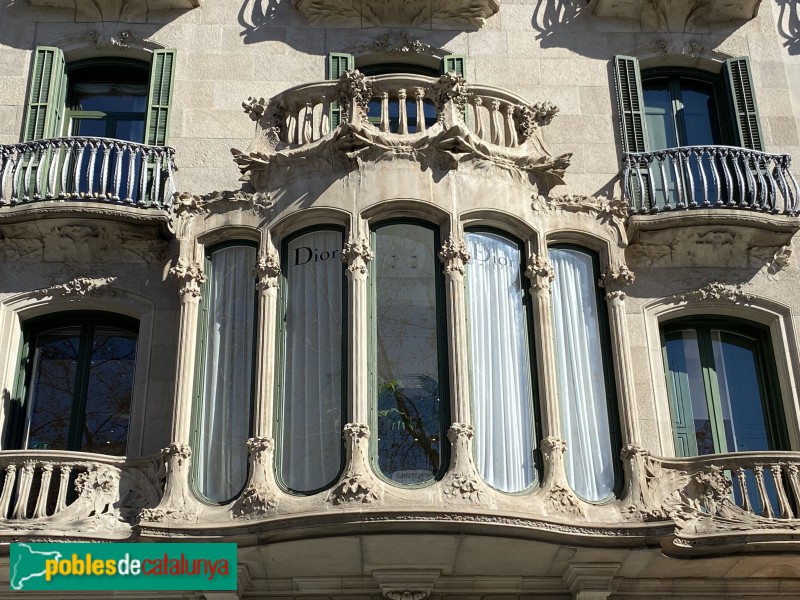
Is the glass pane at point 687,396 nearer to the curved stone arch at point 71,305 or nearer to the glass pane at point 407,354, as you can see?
the glass pane at point 407,354

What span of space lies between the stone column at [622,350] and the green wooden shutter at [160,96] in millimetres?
6554

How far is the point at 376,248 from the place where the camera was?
14344 mm

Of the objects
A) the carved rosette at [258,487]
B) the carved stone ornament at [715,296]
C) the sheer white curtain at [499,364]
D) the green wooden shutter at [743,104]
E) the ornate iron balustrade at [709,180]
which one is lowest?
the carved rosette at [258,487]

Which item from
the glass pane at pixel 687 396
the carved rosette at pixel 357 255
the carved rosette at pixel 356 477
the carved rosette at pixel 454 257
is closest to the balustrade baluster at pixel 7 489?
the carved rosette at pixel 356 477

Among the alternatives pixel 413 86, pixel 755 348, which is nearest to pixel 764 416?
pixel 755 348

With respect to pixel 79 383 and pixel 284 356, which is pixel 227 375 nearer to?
pixel 284 356

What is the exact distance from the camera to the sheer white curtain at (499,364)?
13.3 metres

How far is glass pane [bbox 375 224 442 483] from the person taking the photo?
13164 millimetres

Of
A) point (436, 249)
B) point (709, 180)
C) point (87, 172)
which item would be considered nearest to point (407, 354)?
point (436, 249)

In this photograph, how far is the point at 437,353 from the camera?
45.0 feet

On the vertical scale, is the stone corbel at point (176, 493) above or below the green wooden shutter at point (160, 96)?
below

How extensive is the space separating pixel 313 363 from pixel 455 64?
610 centimetres

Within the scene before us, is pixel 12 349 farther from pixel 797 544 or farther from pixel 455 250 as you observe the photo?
pixel 797 544

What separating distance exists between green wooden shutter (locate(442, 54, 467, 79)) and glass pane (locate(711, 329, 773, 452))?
523 centimetres
